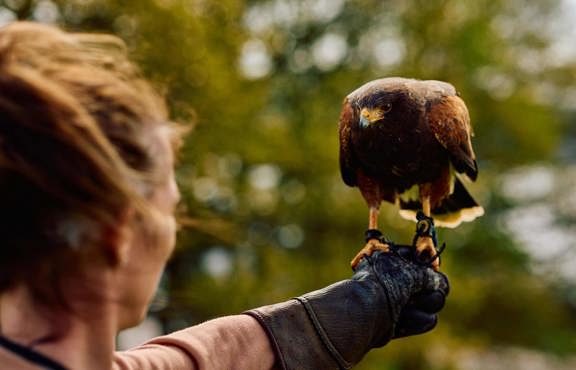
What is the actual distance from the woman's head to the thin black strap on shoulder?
8cm

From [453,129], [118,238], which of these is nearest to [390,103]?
[453,129]

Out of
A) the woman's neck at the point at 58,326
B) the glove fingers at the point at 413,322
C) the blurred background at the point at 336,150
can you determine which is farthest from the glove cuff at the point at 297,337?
the blurred background at the point at 336,150

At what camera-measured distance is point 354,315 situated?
1917 mm

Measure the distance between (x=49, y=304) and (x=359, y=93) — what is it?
1854mm

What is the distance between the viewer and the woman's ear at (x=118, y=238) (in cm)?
114

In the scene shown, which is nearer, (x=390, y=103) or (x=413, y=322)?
(x=413, y=322)

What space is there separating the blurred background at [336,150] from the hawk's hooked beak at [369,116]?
347cm

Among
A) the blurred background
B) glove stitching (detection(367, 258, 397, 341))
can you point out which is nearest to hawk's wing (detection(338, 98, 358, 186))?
glove stitching (detection(367, 258, 397, 341))

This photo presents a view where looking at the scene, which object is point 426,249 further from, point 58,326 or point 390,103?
point 58,326

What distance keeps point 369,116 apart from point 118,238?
1.69m

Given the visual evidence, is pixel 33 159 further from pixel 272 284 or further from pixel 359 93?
pixel 272 284

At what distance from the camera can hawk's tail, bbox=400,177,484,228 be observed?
298cm

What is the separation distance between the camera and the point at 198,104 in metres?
8.57

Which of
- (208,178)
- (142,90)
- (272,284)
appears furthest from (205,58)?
(142,90)
